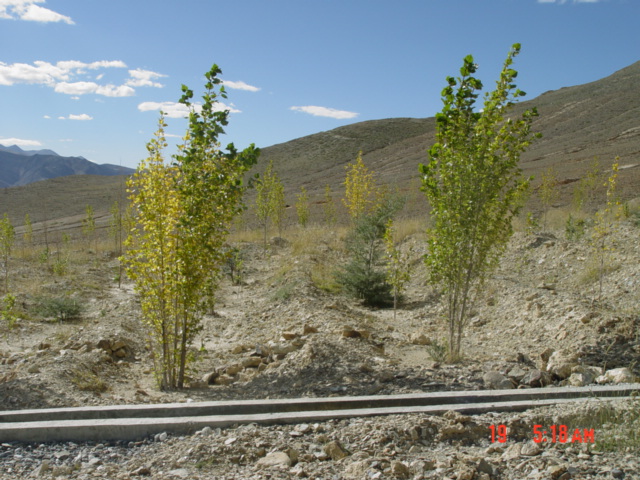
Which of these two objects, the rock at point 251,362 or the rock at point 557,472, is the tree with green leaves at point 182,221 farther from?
the rock at point 557,472

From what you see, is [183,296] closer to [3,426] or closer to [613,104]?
[3,426]

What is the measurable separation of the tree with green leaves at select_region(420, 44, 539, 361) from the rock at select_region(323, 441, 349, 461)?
3.20 m

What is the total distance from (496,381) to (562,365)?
0.71 m

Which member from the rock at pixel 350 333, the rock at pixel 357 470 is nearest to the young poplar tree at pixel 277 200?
the rock at pixel 350 333

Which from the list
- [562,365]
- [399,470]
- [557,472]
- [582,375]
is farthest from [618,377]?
[399,470]

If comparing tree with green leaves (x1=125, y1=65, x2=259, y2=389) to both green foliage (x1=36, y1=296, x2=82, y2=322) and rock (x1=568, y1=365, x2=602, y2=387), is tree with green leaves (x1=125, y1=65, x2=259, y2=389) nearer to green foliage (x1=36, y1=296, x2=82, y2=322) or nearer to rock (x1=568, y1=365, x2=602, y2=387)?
rock (x1=568, y1=365, x2=602, y2=387)

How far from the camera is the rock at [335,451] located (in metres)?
3.20

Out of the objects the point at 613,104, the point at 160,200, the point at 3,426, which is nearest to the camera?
the point at 3,426

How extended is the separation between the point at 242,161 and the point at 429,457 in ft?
11.8

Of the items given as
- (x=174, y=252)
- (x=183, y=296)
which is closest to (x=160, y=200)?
(x=174, y=252)

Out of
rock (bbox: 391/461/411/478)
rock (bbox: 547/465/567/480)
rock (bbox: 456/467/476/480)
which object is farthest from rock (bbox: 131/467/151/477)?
rock (bbox: 547/465/567/480)

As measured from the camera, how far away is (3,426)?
361 cm
